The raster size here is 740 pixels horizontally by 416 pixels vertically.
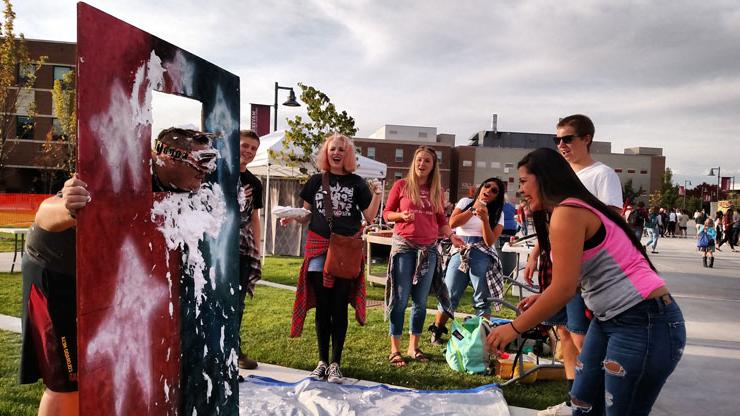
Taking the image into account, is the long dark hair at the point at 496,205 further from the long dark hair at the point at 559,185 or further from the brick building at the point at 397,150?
the brick building at the point at 397,150

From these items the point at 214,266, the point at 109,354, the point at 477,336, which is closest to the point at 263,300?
the point at 477,336

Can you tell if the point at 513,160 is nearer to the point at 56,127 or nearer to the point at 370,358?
the point at 56,127

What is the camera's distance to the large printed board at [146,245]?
1.62 meters

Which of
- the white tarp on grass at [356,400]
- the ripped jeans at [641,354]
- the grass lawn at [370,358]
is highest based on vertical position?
the ripped jeans at [641,354]

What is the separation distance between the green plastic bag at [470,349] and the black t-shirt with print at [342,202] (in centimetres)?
133

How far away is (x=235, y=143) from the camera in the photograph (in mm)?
2342

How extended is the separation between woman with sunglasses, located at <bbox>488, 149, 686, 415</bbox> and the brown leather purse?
194cm

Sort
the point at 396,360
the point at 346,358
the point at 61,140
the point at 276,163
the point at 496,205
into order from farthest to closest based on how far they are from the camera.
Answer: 1. the point at 61,140
2. the point at 276,163
3. the point at 496,205
4. the point at 346,358
5. the point at 396,360

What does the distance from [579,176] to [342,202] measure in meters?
1.70

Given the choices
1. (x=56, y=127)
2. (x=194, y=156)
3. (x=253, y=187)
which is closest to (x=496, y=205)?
(x=253, y=187)

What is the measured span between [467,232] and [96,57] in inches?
160

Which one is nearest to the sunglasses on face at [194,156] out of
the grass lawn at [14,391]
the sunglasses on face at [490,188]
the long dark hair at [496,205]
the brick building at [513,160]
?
the grass lawn at [14,391]

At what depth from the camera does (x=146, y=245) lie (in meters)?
1.86

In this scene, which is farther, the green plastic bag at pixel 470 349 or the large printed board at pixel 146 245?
the green plastic bag at pixel 470 349
